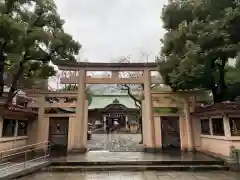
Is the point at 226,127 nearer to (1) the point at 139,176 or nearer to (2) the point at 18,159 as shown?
(1) the point at 139,176

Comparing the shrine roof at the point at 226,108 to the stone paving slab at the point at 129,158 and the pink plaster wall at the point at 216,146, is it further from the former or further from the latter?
the stone paving slab at the point at 129,158

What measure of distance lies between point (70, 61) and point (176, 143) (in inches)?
349

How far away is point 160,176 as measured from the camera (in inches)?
288

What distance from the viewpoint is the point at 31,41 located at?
9445 millimetres

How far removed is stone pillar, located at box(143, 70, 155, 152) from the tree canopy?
15.6 feet

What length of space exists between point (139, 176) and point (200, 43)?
576cm

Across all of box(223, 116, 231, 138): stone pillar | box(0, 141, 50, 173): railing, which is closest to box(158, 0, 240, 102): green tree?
box(223, 116, 231, 138): stone pillar

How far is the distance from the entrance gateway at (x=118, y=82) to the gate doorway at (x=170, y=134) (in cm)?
43

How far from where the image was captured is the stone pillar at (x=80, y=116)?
12289 mm

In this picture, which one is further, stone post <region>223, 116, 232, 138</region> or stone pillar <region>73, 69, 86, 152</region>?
stone pillar <region>73, 69, 86, 152</region>

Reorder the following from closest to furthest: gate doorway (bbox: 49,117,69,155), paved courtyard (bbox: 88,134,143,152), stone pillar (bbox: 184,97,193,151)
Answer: stone pillar (bbox: 184,97,193,151) < paved courtyard (bbox: 88,134,143,152) < gate doorway (bbox: 49,117,69,155)

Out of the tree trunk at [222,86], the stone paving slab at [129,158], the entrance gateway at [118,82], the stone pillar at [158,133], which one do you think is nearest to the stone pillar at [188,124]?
the entrance gateway at [118,82]

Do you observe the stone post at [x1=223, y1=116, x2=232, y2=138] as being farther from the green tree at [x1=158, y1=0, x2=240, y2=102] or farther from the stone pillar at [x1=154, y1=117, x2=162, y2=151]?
the stone pillar at [x1=154, y1=117, x2=162, y2=151]

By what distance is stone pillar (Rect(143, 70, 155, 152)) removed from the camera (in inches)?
492
